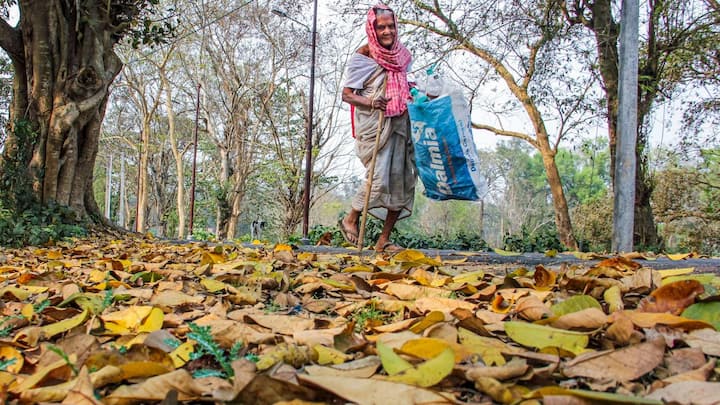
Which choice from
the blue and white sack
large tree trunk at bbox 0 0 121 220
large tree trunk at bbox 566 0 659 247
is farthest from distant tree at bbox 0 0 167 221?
large tree trunk at bbox 566 0 659 247

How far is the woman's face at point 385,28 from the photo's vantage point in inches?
162

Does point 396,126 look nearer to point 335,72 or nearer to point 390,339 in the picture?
point 390,339

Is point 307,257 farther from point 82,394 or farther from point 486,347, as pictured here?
point 82,394

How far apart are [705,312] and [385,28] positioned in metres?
3.20

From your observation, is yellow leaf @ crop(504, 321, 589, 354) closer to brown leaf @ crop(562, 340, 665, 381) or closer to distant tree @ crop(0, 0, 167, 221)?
A: brown leaf @ crop(562, 340, 665, 381)

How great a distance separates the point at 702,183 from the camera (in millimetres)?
14633

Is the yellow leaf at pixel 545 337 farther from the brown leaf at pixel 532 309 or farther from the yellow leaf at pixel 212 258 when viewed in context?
the yellow leaf at pixel 212 258

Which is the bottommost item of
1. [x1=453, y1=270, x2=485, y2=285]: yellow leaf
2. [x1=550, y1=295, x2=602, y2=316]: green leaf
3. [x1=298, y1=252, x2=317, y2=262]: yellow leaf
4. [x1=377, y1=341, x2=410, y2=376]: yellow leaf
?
[x1=377, y1=341, x2=410, y2=376]: yellow leaf

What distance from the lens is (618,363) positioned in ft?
3.45

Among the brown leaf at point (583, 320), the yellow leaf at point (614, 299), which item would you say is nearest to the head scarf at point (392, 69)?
the yellow leaf at point (614, 299)

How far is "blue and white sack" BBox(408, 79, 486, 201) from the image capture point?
12.1ft

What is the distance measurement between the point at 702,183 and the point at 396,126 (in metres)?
13.4

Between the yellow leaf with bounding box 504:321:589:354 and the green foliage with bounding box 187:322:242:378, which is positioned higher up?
the yellow leaf with bounding box 504:321:589:354

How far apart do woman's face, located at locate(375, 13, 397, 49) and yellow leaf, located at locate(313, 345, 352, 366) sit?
330cm
